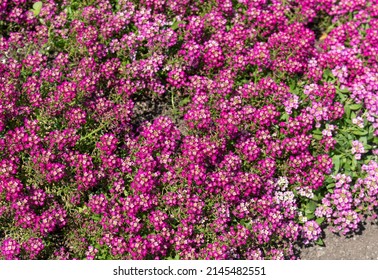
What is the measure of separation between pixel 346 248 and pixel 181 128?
2.86m

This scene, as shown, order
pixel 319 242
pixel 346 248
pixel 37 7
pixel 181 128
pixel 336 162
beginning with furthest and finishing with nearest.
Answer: pixel 37 7 → pixel 181 128 → pixel 336 162 → pixel 346 248 → pixel 319 242

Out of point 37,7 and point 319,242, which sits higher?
point 37,7

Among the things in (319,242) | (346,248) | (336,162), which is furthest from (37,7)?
(346,248)

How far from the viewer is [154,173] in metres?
7.45

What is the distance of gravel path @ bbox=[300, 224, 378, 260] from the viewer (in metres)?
7.90

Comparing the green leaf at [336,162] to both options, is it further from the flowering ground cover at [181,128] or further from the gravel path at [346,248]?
the gravel path at [346,248]

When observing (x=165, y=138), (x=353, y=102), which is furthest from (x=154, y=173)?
(x=353, y=102)

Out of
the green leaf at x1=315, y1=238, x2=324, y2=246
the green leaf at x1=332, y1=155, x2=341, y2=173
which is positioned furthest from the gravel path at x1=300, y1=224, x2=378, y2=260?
the green leaf at x1=332, y1=155, x2=341, y2=173

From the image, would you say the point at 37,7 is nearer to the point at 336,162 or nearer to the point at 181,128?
the point at 181,128

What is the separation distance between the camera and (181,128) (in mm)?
8414

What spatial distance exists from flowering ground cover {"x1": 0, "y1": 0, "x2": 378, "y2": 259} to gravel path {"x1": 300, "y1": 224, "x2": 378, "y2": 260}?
6.4 inches

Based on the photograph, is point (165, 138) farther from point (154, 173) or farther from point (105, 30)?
point (105, 30)

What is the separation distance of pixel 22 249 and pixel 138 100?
9.24ft

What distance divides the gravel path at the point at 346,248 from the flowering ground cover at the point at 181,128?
0.54 feet
